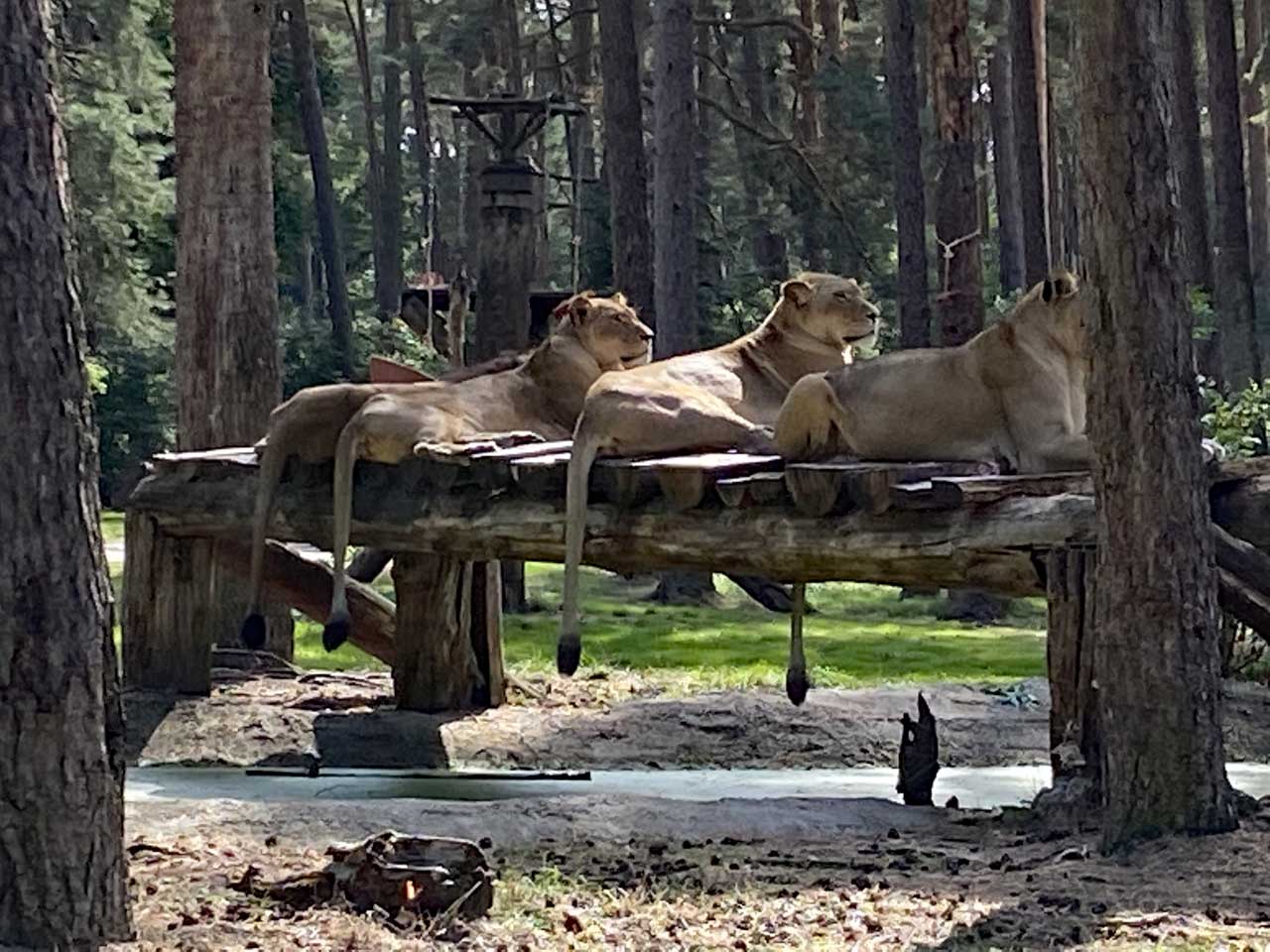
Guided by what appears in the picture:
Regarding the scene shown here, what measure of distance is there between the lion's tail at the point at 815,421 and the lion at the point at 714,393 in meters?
0.31

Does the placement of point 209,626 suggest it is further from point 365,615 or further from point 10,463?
point 10,463

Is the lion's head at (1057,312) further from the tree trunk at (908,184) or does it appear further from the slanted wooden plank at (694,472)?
the tree trunk at (908,184)

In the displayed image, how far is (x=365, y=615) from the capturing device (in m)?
13.3

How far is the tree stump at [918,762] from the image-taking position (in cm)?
904

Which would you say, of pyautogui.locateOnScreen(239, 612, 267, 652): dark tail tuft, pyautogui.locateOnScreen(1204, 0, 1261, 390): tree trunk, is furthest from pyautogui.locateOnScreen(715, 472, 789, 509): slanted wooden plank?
pyautogui.locateOnScreen(1204, 0, 1261, 390): tree trunk

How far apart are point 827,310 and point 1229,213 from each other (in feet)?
49.7

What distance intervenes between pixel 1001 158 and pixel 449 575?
27823 mm

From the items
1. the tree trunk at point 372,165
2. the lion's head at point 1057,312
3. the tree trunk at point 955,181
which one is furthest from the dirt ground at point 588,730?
the tree trunk at point 372,165

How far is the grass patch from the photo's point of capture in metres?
15.2

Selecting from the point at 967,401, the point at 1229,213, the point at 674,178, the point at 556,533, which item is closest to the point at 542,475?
the point at 556,533

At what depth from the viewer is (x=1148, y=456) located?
7320 mm

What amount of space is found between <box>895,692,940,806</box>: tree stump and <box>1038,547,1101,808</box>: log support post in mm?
640

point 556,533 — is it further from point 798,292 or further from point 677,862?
point 677,862

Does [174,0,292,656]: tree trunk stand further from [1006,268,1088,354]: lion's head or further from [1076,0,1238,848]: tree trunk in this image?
[1076,0,1238,848]: tree trunk
